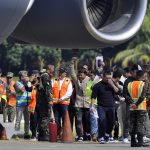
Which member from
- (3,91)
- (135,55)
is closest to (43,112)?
(3,91)

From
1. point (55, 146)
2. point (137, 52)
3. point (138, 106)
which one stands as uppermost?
point (137, 52)

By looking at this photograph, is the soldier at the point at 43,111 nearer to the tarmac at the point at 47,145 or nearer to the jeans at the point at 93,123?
the tarmac at the point at 47,145

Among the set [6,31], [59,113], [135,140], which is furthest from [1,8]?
[59,113]

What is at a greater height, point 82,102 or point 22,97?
point 22,97

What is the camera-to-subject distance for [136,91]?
48.0 feet

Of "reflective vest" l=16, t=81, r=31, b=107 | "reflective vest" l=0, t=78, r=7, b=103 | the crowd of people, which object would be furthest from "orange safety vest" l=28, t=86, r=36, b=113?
"reflective vest" l=0, t=78, r=7, b=103

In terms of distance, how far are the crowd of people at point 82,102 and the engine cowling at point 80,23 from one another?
11.8 feet

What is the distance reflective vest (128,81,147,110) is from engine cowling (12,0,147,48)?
10.7 ft

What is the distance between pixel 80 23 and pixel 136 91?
15.3 feet

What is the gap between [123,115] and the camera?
56.5ft

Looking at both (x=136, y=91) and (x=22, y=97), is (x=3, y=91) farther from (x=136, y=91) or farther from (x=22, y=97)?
(x=136, y=91)

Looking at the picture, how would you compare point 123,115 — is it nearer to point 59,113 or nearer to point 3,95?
point 59,113

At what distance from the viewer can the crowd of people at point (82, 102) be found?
630 inches

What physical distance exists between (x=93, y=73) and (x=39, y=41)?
767 cm
